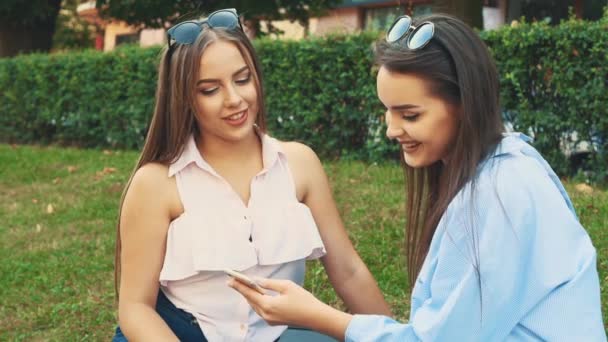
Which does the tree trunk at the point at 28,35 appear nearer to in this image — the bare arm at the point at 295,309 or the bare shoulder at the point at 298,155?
the bare shoulder at the point at 298,155

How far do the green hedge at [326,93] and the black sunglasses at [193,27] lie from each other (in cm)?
340

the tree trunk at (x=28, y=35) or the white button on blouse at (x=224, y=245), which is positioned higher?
the white button on blouse at (x=224, y=245)

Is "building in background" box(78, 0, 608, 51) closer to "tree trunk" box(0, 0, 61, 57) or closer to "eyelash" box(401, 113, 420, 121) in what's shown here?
"tree trunk" box(0, 0, 61, 57)

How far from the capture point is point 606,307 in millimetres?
4043

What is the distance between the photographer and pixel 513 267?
179cm

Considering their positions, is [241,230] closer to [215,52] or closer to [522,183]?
[215,52]

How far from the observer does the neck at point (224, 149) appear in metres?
2.76

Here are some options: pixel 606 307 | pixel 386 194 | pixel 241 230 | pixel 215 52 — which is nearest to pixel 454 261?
pixel 241 230

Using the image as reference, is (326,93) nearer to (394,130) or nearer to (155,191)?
(155,191)

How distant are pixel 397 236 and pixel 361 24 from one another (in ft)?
57.2

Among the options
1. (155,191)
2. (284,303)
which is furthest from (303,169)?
(284,303)

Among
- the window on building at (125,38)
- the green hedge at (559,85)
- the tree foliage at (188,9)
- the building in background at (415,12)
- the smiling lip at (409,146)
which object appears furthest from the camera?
the window on building at (125,38)

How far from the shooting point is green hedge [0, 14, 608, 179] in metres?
6.75

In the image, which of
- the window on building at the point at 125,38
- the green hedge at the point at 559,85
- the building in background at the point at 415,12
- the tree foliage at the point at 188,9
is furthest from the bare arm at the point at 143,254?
the window on building at the point at 125,38
